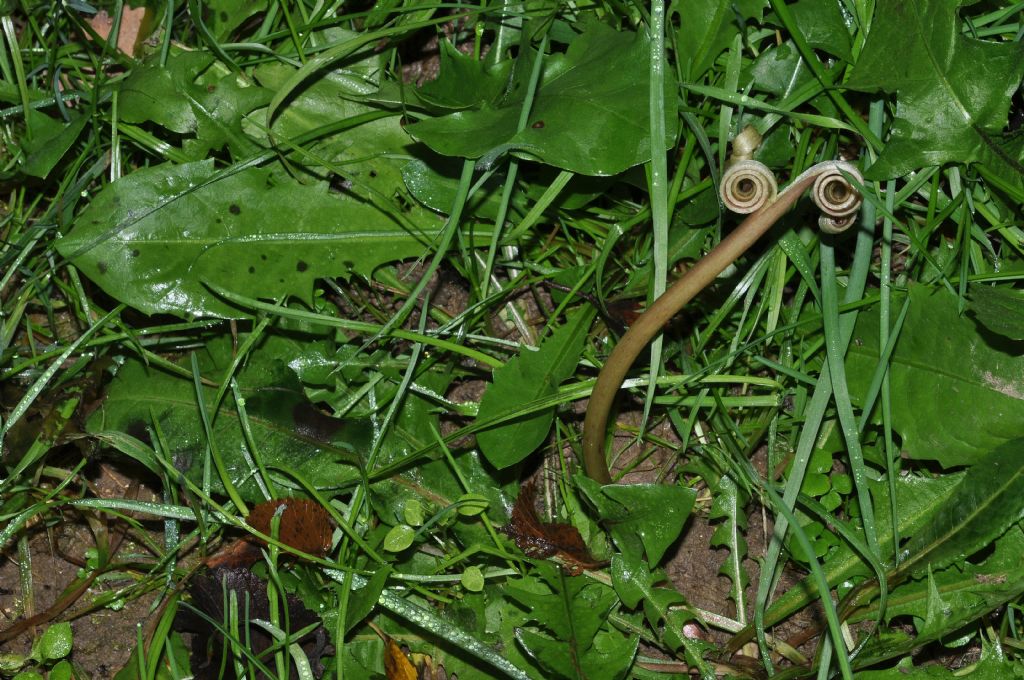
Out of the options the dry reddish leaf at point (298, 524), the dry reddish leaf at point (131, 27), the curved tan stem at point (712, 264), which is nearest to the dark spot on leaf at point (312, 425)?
the dry reddish leaf at point (298, 524)

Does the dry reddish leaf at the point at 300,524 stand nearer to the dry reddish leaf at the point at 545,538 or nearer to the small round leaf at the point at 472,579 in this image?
the small round leaf at the point at 472,579

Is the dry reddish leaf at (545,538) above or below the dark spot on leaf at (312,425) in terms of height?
below

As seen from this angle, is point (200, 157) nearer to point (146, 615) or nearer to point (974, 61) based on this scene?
point (146, 615)

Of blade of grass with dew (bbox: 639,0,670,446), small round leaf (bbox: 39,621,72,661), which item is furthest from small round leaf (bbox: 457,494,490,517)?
small round leaf (bbox: 39,621,72,661)

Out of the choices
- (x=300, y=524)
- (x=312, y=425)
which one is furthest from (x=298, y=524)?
(x=312, y=425)

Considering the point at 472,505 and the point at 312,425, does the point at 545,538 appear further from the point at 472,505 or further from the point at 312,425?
the point at 312,425

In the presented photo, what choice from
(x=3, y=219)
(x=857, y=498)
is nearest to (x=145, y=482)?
(x=3, y=219)
